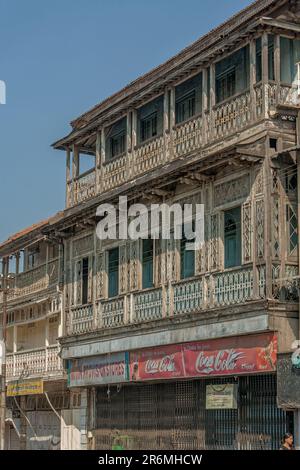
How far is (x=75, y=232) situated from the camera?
26781 mm

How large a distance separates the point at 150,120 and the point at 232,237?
5.62m

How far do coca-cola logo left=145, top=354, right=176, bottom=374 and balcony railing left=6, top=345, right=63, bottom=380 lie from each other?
17.7 ft

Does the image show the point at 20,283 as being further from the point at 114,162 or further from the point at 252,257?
the point at 252,257

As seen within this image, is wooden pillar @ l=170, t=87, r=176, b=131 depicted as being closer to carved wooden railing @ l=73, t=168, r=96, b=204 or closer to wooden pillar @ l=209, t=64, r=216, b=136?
wooden pillar @ l=209, t=64, r=216, b=136

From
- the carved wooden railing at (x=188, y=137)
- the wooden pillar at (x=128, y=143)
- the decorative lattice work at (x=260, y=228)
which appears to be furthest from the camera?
the wooden pillar at (x=128, y=143)

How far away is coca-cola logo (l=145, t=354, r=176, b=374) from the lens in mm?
21297

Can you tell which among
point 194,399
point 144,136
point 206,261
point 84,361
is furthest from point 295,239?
point 84,361

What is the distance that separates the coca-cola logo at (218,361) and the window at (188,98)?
588 centimetres

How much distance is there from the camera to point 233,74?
20891 mm

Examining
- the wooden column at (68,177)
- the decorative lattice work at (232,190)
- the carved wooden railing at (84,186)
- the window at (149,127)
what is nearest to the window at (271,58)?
the decorative lattice work at (232,190)

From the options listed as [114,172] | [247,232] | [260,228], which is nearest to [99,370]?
[114,172]

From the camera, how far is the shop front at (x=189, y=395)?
18.9m

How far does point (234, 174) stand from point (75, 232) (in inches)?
322

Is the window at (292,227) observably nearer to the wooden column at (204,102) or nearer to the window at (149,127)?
the wooden column at (204,102)
